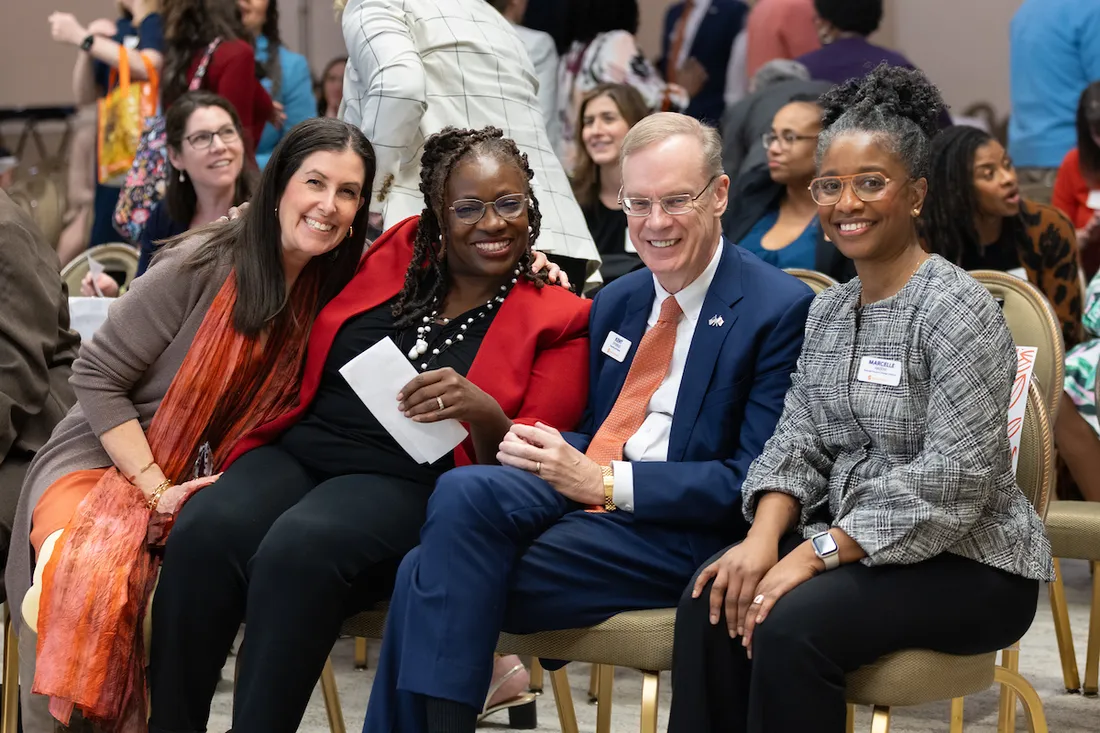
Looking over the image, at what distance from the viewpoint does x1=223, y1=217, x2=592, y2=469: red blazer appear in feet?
9.37

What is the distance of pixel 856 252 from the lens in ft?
8.25

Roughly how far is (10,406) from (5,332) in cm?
18

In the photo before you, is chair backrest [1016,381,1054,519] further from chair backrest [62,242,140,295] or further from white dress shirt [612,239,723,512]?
chair backrest [62,242,140,295]

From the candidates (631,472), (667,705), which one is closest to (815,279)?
(631,472)

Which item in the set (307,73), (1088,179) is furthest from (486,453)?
(307,73)

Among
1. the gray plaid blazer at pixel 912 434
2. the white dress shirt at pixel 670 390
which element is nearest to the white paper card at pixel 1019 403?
the gray plaid blazer at pixel 912 434

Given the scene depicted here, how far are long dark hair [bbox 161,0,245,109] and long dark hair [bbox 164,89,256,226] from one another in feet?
2.38

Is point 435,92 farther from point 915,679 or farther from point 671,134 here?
point 915,679

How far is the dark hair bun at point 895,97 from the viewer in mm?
2521

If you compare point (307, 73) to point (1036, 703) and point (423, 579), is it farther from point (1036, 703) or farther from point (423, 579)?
point (1036, 703)

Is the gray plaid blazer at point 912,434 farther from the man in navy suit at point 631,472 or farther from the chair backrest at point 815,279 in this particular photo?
the chair backrest at point 815,279

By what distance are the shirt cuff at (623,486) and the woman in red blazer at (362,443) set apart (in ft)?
0.88

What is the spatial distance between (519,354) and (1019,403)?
1.02 meters

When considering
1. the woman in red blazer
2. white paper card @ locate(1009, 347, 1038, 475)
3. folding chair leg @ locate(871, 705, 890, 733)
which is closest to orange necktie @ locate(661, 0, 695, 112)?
the woman in red blazer
